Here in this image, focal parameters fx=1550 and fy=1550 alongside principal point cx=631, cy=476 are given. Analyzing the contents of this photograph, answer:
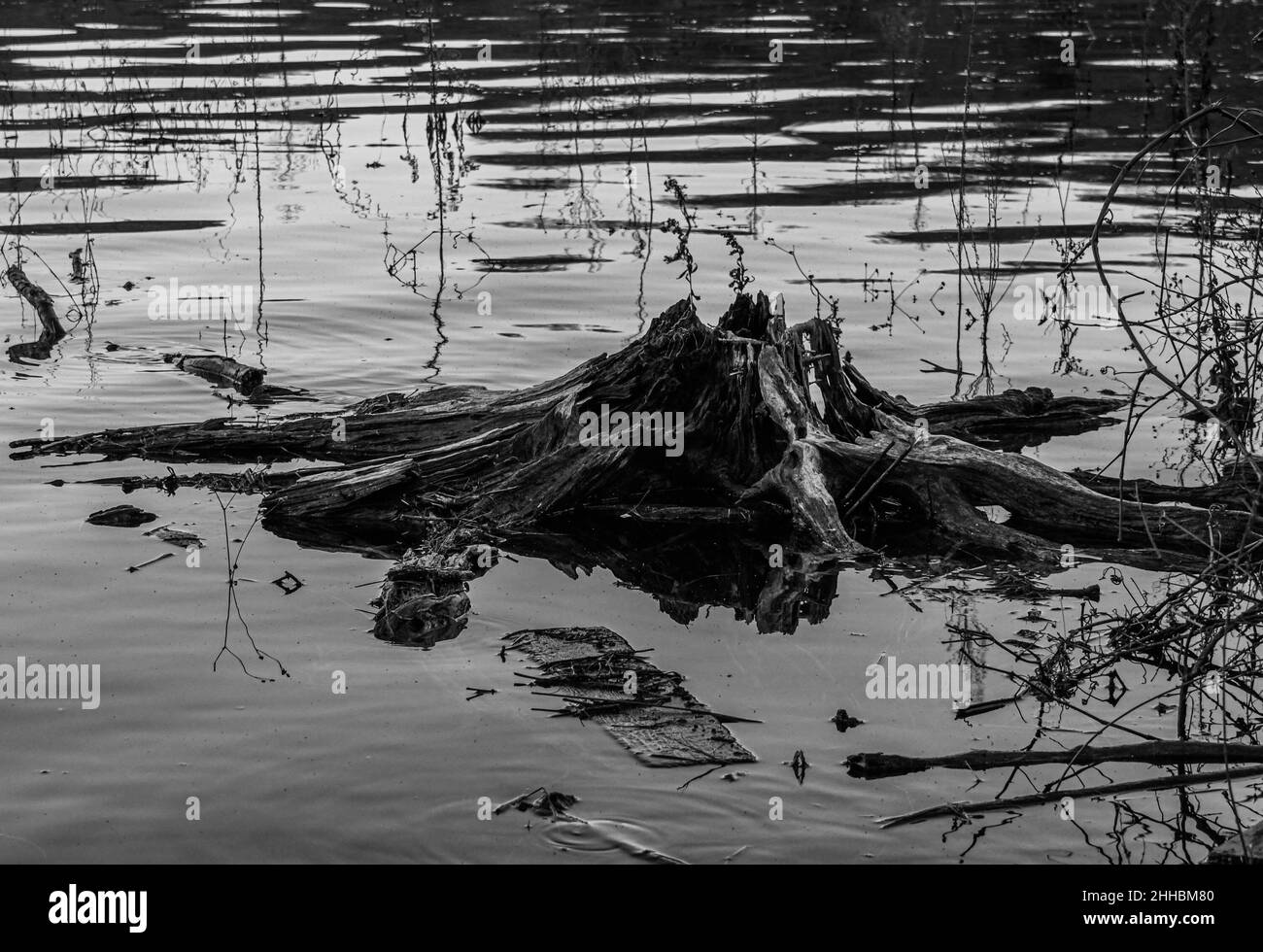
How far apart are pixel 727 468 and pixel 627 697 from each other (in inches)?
118

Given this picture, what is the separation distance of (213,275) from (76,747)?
30.3 feet

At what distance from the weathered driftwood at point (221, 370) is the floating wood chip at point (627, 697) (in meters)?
4.84

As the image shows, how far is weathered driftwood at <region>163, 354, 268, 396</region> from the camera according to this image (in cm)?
1206

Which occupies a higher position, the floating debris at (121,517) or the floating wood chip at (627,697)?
the floating debris at (121,517)

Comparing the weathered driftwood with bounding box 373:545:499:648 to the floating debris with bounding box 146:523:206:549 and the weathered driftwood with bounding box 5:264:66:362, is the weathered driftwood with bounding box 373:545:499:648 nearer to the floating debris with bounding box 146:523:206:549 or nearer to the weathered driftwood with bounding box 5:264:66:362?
the floating debris with bounding box 146:523:206:549

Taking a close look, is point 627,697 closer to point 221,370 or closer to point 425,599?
point 425,599

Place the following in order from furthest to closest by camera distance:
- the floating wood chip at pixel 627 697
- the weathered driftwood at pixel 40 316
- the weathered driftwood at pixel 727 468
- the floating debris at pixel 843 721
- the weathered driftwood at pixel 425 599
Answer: the weathered driftwood at pixel 40 316, the weathered driftwood at pixel 727 468, the weathered driftwood at pixel 425 599, the floating debris at pixel 843 721, the floating wood chip at pixel 627 697

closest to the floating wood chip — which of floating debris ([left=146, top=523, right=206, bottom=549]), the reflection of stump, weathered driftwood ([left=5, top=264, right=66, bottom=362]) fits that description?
the reflection of stump

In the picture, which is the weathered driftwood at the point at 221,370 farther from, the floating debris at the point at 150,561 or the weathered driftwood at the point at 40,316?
the floating debris at the point at 150,561

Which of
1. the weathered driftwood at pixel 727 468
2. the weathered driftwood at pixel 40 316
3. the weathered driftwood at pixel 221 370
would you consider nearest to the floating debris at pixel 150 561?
the weathered driftwood at pixel 727 468

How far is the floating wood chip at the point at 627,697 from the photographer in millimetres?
6828

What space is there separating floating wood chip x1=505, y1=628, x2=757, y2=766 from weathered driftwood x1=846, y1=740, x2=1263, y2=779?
1.80 ft
